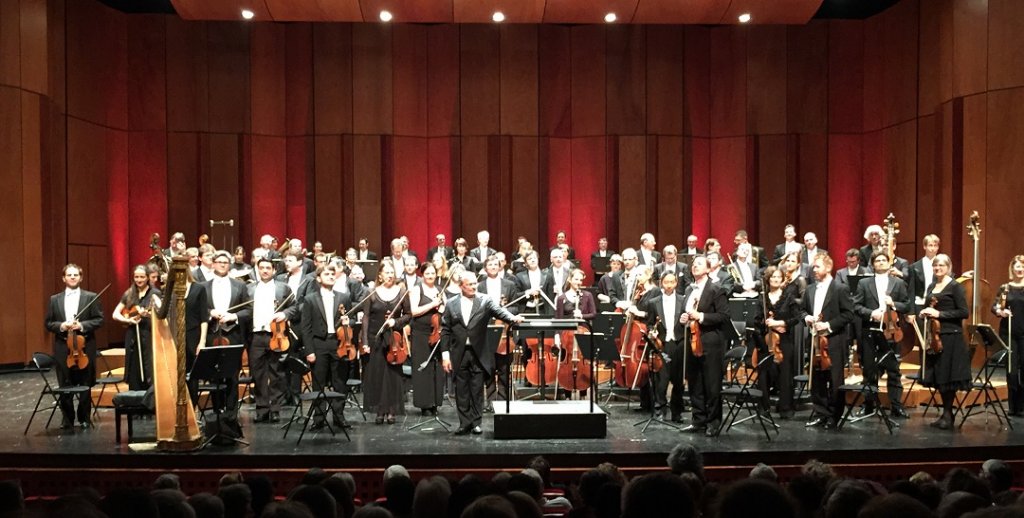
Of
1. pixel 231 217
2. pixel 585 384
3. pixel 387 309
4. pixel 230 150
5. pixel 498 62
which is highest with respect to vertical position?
pixel 498 62

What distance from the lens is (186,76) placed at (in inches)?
575

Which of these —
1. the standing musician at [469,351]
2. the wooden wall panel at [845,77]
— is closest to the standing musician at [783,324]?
the standing musician at [469,351]

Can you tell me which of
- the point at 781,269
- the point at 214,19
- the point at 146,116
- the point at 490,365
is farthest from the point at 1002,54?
the point at 146,116

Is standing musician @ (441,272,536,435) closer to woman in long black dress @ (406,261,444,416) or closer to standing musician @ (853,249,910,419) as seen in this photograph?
woman in long black dress @ (406,261,444,416)

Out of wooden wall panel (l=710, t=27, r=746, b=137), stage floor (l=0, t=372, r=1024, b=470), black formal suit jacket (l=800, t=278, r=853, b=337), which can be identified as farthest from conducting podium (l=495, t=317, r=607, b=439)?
wooden wall panel (l=710, t=27, r=746, b=137)

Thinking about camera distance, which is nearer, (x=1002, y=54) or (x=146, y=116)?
(x=1002, y=54)

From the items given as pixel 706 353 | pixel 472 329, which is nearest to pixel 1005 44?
pixel 706 353

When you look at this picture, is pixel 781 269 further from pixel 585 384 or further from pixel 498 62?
pixel 498 62

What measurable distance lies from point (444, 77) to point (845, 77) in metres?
6.69

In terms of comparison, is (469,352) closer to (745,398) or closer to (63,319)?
(745,398)

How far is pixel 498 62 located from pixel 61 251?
7.38 m

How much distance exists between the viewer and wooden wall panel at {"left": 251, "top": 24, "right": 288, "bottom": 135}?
1478 centimetres

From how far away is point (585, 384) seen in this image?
27.7 ft

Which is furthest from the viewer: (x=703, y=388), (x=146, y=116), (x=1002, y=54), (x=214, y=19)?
(x=146, y=116)
